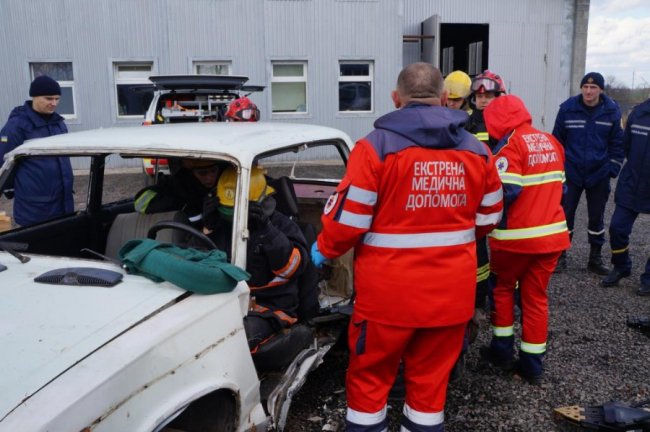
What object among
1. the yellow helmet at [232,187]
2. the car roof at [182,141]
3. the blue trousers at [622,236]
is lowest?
the blue trousers at [622,236]

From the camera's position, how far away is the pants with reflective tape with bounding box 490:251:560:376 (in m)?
3.56

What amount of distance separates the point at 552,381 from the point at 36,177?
12.4 ft

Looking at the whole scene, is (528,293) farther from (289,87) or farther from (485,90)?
(289,87)

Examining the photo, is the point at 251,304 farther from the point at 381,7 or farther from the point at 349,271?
the point at 381,7

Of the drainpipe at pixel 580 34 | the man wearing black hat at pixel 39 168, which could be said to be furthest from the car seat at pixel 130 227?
the drainpipe at pixel 580 34

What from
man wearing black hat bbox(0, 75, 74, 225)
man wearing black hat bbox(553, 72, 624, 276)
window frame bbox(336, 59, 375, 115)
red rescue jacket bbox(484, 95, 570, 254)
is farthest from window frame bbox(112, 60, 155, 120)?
red rescue jacket bbox(484, 95, 570, 254)

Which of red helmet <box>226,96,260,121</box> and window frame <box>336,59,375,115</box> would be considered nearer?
red helmet <box>226,96,260,121</box>

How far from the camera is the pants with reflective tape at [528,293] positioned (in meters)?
3.56

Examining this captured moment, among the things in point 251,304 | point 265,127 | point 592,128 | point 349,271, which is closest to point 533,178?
point 349,271

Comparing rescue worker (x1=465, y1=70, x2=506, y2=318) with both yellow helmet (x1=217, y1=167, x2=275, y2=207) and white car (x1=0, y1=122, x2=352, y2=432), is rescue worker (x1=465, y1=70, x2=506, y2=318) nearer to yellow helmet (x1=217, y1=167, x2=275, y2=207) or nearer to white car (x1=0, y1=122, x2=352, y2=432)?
white car (x1=0, y1=122, x2=352, y2=432)

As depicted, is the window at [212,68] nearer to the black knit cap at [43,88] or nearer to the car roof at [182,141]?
the black knit cap at [43,88]

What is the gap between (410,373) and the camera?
104 inches

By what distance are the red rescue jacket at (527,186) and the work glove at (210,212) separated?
1.66 meters

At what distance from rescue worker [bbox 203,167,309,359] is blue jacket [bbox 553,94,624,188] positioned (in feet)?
12.5
